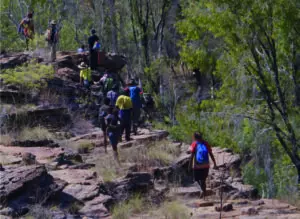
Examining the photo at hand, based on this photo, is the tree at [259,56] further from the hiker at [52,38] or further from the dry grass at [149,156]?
the hiker at [52,38]

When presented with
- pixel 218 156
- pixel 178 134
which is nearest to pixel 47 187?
pixel 218 156

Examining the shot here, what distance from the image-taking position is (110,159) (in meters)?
15.2

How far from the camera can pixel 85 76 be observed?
2314 centimetres

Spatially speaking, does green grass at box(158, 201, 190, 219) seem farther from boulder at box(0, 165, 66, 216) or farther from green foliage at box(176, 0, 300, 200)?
green foliage at box(176, 0, 300, 200)

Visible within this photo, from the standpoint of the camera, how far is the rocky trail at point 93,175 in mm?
11119

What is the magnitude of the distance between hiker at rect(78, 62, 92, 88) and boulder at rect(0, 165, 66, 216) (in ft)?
38.0

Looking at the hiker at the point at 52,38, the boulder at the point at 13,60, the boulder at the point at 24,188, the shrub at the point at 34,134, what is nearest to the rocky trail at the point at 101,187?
the boulder at the point at 24,188

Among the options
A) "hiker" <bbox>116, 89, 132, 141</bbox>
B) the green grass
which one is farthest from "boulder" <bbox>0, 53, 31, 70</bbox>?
the green grass

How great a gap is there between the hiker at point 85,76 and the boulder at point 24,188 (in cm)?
1159

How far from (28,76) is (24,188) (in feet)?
32.9

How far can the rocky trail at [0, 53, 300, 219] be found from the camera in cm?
1112

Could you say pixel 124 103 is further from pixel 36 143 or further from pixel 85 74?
pixel 85 74

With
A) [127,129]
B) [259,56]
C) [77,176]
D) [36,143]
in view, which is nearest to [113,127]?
[77,176]

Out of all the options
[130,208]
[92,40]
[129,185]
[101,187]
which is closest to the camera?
[130,208]
